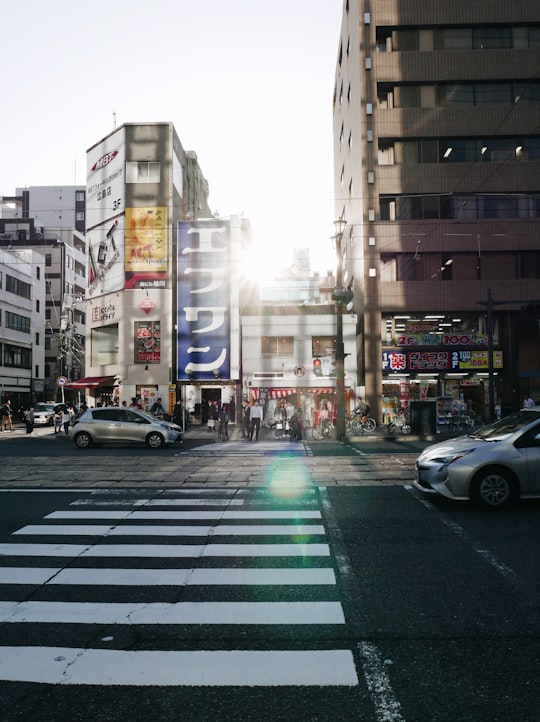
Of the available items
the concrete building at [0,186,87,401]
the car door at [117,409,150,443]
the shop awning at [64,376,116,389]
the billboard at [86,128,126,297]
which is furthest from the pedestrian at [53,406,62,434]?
the concrete building at [0,186,87,401]

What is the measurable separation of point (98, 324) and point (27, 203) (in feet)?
223

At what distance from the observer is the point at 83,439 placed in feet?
72.1

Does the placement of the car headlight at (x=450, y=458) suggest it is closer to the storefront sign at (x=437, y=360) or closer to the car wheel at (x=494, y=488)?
the car wheel at (x=494, y=488)

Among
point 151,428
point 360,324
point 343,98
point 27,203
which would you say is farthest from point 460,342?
point 27,203

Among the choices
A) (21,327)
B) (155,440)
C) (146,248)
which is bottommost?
(155,440)

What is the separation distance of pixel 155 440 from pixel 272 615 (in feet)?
58.0

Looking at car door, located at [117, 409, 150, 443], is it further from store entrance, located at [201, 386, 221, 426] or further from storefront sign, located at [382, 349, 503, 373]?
store entrance, located at [201, 386, 221, 426]

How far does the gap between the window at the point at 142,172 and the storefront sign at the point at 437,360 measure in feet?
65.8

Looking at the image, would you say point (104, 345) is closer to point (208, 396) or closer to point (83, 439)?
point (208, 396)

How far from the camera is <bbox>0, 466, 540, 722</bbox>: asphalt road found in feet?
11.1

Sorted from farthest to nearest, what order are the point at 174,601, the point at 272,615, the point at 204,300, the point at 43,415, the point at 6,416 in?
the point at 43,415 → the point at 204,300 → the point at 6,416 → the point at 174,601 → the point at 272,615

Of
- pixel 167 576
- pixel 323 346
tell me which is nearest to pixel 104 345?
pixel 323 346

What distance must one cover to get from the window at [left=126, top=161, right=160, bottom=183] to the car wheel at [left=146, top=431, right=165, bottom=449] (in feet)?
76.9

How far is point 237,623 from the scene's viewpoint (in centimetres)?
457
